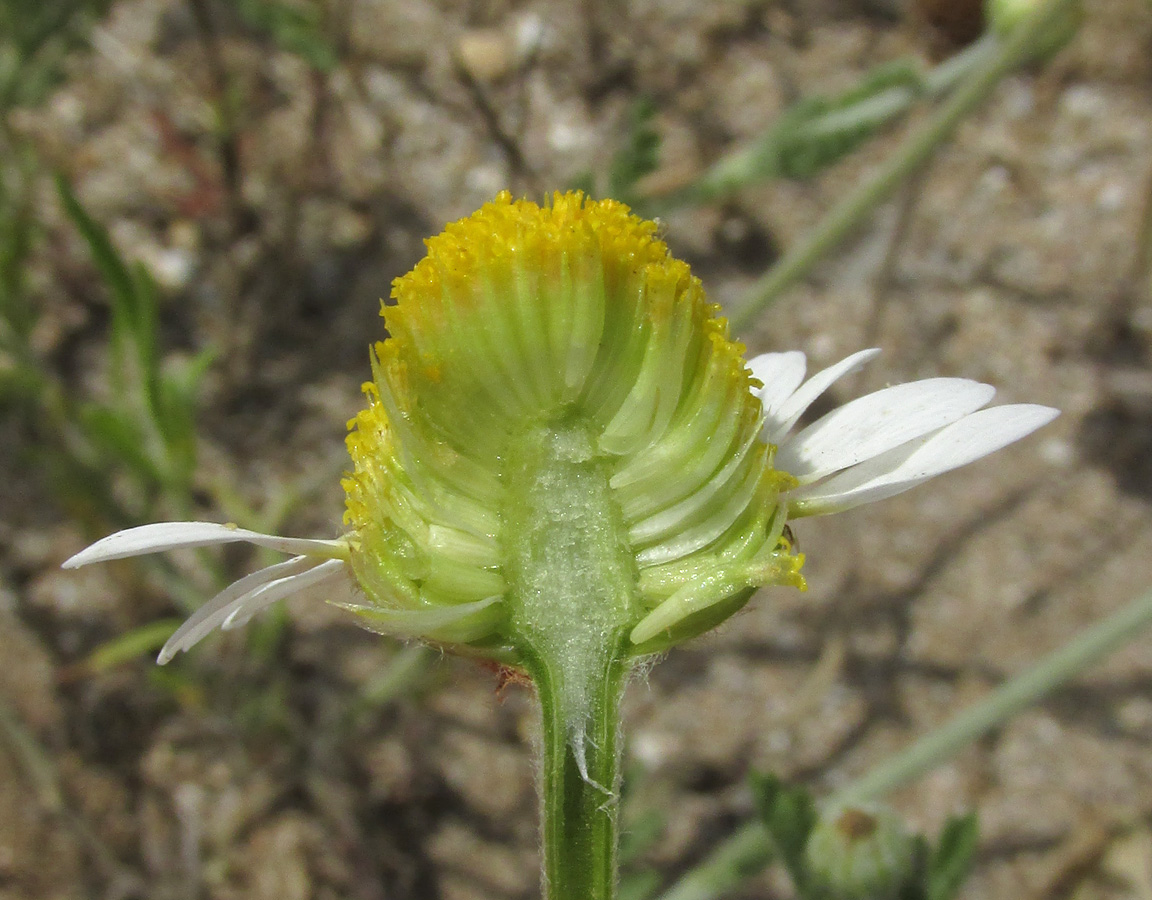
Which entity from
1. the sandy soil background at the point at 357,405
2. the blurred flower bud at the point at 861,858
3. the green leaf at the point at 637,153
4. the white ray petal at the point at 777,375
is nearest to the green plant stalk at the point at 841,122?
the green leaf at the point at 637,153

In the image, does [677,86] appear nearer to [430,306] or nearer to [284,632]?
[284,632]

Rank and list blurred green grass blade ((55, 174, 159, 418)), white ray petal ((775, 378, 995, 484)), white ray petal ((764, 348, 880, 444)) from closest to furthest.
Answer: white ray petal ((775, 378, 995, 484)), white ray petal ((764, 348, 880, 444)), blurred green grass blade ((55, 174, 159, 418))

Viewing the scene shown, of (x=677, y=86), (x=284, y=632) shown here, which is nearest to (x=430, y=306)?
(x=284, y=632)

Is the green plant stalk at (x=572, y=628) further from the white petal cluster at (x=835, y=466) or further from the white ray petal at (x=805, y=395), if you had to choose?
the white ray petal at (x=805, y=395)

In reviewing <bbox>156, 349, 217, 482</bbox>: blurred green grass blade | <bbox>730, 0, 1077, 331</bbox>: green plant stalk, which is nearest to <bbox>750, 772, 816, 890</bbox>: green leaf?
<bbox>730, 0, 1077, 331</bbox>: green plant stalk

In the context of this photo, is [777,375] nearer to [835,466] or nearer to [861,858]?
[835,466]

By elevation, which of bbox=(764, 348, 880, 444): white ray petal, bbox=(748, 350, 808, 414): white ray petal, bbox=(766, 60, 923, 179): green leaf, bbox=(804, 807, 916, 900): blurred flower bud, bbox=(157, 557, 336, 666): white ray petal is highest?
bbox=(766, 60, 923, 179): green leaf

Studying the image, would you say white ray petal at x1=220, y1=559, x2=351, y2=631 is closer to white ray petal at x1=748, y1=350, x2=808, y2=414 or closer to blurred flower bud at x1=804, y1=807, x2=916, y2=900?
white ray petal at x1=748, y1=350, x2=808, y2=414
